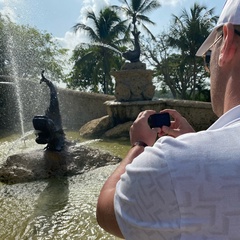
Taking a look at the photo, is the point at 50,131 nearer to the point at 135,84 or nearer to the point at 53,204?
the point at 53,204

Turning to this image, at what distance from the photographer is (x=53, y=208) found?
3.85 meters

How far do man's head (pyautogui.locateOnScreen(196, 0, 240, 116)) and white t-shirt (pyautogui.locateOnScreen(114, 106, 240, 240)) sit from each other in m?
0.19

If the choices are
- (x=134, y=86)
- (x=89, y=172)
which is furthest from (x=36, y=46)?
(x=89, y=172)

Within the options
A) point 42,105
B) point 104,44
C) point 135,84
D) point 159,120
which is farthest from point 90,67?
point 159,120

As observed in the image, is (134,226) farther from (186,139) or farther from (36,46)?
(36,46)

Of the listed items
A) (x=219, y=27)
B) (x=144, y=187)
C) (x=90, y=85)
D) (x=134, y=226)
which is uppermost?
(x=219, y=27)

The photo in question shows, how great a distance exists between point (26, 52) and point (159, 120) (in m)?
25.3

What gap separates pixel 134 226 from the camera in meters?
0.80

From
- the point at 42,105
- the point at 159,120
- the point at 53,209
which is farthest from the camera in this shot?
the point at 42,105

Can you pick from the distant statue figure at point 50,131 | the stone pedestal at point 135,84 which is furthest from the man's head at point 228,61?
the stone pedestal at point 135,84

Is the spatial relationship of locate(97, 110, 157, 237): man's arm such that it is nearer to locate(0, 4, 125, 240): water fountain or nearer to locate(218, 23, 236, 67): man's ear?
locate(218, 23, 236, 67): man's ear

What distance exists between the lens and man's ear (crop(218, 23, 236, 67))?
0.94m

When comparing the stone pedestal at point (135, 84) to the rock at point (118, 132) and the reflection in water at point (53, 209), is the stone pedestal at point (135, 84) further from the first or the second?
the reflection in water at point (53, 209)

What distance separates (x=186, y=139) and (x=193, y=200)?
0.13m
